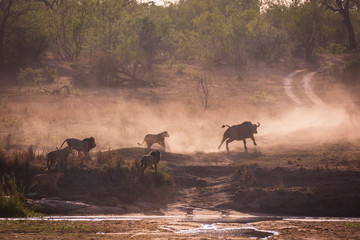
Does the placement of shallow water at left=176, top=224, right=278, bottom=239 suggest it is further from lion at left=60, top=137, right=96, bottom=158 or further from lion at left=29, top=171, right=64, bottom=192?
lion at left=60, top=137, right=96, bottom=158

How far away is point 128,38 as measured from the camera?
51.1 metres

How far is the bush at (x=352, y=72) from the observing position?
49.8m

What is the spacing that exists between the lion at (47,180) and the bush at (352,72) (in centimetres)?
3905

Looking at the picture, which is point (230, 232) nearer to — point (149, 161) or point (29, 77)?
point (149, 161)

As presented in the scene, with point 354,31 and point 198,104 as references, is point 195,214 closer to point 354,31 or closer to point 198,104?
point 198,104

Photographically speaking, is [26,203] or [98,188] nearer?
[26,203]

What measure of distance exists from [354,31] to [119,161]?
62.6m

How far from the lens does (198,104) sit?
40.5m

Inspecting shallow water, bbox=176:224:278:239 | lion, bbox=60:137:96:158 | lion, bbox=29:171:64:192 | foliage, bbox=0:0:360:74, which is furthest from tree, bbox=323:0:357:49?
shallow water, bbox=176:224:278:239

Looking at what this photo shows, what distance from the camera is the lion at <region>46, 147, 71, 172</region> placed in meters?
17.7

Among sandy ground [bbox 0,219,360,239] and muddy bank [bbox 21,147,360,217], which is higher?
muddy bank [bbox 21,147,360,217]

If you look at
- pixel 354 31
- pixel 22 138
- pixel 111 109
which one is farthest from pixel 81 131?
pixel 354 31

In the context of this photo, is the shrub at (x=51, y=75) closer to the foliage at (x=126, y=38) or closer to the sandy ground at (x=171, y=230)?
the foliage at (x=126, y=38)

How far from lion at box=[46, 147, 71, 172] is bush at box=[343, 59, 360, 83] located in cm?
3781
